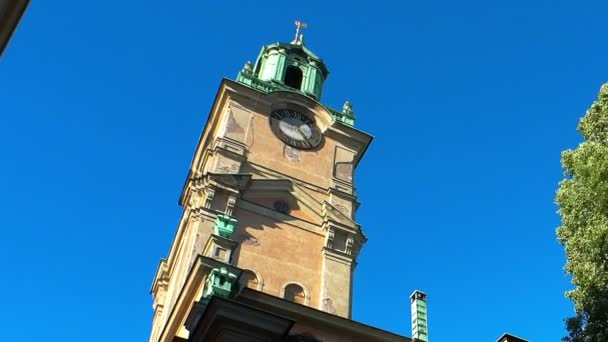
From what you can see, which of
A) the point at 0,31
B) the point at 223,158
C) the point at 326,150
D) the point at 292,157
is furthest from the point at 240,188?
the point at 0,31

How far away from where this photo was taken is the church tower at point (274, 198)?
84.2 ft

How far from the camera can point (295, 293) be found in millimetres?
→ 25516

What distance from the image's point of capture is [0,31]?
7238 millimetres

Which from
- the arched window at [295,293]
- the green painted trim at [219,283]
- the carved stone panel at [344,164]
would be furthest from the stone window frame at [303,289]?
the green painted trim at [219,283]

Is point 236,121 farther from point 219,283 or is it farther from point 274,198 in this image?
point 219,283

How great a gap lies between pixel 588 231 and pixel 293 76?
2268 centimetres

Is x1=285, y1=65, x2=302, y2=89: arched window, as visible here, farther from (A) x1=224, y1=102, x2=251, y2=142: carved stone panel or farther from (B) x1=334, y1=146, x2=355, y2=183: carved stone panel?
(A) x1=224, y1=102, x2=251, y2=142: carved stone panel

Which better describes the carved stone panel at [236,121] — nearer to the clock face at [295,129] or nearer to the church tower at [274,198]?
the church tower at [274,198]

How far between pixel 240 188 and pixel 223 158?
1.87 m

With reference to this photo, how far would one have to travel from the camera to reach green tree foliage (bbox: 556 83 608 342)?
17406 millimetres

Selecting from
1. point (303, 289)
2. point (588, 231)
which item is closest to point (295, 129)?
point (303, 289)

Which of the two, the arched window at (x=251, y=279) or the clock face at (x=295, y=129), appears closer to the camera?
the arched window at (x=251, y=279)

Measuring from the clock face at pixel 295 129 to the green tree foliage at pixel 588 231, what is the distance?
555 inches

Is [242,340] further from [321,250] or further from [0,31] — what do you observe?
[321,250]
